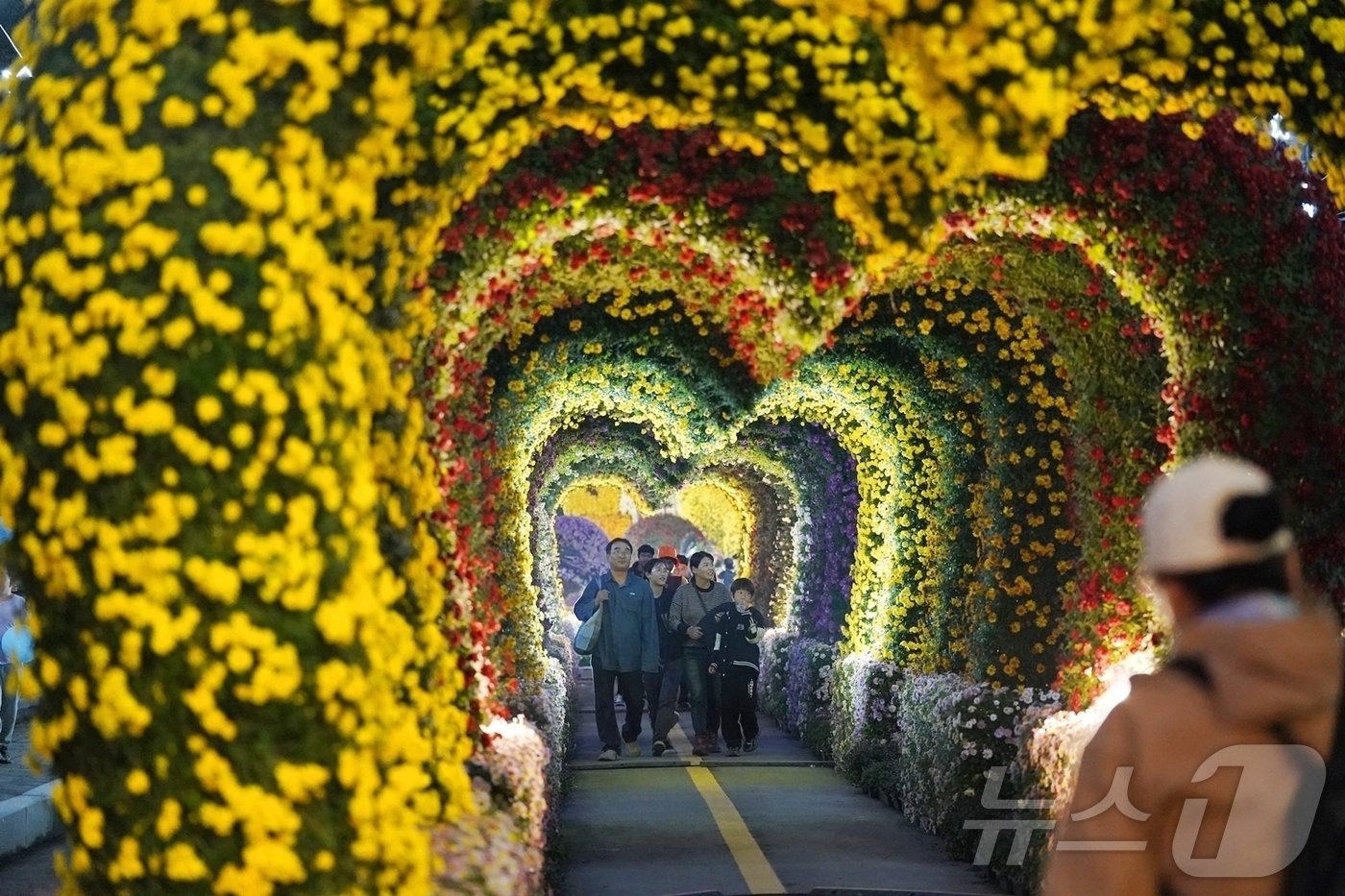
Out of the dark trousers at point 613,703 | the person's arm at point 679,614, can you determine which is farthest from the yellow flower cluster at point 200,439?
the person's arm at point 679,614

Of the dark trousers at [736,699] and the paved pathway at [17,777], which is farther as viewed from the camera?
the dark trousers at [736,699]

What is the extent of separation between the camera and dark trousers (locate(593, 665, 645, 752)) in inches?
615

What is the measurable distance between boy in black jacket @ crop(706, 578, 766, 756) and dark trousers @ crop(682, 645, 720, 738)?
10 cm

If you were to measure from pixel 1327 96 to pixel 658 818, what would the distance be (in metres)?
8.01

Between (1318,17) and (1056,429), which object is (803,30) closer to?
(1318,17)

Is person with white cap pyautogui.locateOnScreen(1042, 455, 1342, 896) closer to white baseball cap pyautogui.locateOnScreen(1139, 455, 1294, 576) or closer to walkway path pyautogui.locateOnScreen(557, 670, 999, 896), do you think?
white baseball cap pyautogui.locateOnScreen(1139, 455, 1294, 576)

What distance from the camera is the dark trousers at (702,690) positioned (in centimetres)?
1650

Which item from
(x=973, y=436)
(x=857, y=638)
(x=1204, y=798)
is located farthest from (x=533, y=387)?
(x=1204, y=798)

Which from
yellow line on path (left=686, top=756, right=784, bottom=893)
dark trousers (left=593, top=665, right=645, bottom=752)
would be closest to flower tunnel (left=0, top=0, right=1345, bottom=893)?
yellow line on path (left=686, top=756, right=784, bottom=893)

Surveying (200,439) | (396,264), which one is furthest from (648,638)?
(200,439)

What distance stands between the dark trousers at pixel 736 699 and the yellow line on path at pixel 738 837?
5.49ft

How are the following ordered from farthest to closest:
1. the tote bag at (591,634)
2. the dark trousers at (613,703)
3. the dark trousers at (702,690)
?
the dark trousers at (702,690) → the dark trousers at (613,703) → the tote bag at (591,634)

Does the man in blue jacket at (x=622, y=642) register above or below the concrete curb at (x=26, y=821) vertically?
above

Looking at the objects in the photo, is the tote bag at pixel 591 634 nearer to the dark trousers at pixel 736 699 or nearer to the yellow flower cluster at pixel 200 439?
the dark trousers at pixel 736 699
